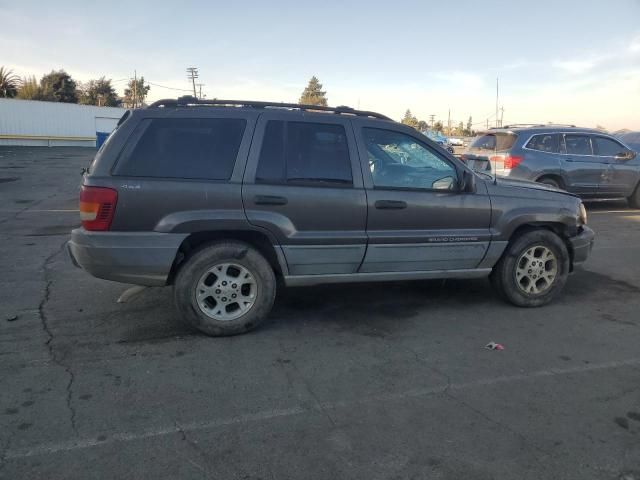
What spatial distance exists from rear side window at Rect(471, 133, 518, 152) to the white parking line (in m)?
7.28

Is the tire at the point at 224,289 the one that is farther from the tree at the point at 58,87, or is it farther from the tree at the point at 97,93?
the tree at the point at 97,93

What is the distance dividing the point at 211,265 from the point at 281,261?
58cm

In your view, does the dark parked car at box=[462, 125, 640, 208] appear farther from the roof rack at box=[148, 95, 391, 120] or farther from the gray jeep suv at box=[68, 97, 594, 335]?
the roof rack at box=[148, 95, 391, 120]

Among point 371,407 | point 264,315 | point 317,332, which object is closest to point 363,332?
point 317,332

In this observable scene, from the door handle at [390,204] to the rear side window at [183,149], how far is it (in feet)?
4.19

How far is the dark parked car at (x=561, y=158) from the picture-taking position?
1041 centimetres

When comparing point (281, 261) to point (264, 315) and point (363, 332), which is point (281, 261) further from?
point (363, 332)

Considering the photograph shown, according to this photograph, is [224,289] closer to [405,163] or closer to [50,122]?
[405,163]

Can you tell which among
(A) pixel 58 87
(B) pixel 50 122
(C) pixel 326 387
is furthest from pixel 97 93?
(C) pixel 326 387

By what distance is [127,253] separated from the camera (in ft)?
13.3

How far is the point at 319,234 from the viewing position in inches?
174

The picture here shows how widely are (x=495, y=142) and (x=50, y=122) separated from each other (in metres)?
42.0

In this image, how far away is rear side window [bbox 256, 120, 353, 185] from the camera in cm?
432

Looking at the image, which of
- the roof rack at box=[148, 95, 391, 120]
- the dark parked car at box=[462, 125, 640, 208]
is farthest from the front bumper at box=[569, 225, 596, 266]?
the dark parked car at box=[462, 125, 640, 208]
